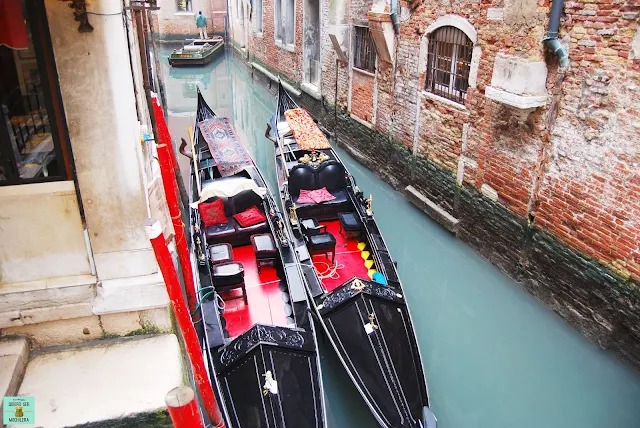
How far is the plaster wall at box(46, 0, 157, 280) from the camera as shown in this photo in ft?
6.80

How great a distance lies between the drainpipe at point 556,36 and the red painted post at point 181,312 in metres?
3.50

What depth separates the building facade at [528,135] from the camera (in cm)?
382

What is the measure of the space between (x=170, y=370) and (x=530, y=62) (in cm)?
371

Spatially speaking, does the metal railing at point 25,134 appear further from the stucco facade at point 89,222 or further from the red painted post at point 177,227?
the red painted post at point 177,227

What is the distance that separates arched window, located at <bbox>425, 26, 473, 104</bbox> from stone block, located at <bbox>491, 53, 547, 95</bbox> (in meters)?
0.90

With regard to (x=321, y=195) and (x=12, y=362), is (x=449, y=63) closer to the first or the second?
(x=321, y=195)

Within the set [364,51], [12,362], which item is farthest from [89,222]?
[364,51]

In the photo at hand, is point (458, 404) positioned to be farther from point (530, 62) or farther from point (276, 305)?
point (530, 62)

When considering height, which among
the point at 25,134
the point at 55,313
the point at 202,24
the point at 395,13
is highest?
the point at 395,13

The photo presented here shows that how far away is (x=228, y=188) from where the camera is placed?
502 centimetres

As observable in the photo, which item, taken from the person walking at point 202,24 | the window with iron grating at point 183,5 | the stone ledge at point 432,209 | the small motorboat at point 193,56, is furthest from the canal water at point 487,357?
the window with iron grating at point 183,5

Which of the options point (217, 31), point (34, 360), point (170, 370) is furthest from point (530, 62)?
point (217, 31)

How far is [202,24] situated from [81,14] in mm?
20505

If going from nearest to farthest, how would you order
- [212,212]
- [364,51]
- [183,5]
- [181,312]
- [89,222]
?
[89,222]
[181,312]
[212,212]
[364,51]
[183,5]
